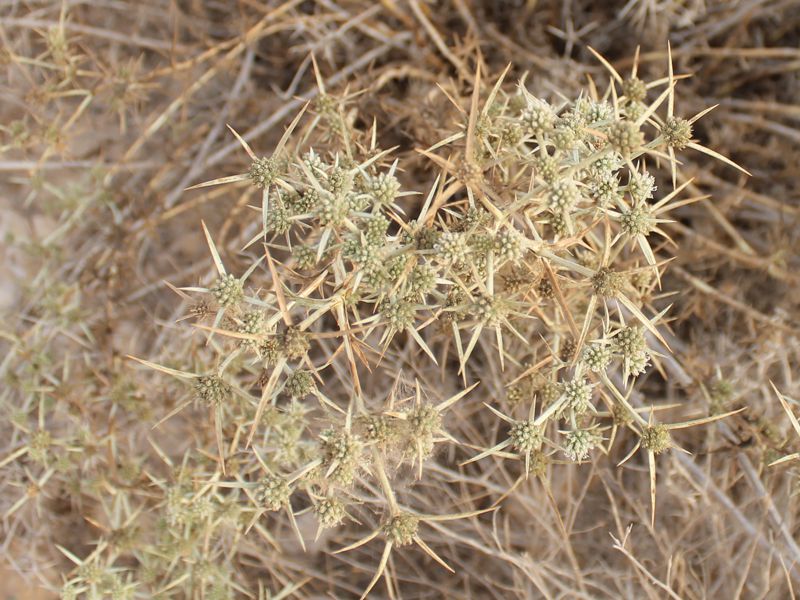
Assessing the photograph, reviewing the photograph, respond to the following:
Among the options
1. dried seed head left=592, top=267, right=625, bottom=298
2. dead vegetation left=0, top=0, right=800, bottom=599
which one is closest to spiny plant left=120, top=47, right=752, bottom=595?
dried seed head left=592, top=267, right=625, bottom=298

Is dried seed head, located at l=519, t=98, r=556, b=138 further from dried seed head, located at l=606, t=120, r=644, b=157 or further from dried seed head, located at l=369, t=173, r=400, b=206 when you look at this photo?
dried seed head, located at l=369, t=173, r=400, b=206

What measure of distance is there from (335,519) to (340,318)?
1.88ft

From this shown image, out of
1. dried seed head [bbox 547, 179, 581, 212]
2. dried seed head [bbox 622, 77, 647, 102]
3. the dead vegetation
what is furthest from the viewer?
the dead vegetation

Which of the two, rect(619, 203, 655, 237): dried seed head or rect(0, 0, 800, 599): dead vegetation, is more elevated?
rect(619, 203, 655, 237): dried seed head

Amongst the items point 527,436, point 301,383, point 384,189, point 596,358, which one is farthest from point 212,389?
point 596,358

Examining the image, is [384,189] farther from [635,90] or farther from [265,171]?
[635,90]

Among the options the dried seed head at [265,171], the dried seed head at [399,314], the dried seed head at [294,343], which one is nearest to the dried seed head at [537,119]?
the dried seed head at [399,314]

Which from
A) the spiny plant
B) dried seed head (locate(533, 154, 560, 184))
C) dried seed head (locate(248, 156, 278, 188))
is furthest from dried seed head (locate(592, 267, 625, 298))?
dried seed head (locate(248, 156, 278, 188))

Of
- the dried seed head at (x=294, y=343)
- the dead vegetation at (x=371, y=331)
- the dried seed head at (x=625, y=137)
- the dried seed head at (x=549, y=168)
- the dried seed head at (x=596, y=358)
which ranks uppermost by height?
the dried seed head at (x=625, y=137)

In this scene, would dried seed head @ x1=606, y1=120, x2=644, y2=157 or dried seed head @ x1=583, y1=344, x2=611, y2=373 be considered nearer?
dried seed head @ x1=606, y1=120, x2=644, y2=157

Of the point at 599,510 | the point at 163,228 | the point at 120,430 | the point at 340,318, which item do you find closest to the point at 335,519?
the point at 340,318

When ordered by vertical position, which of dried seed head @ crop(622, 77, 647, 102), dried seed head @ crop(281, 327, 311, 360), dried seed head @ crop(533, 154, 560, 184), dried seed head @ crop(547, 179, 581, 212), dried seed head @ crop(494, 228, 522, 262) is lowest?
dried seed head @ crop(281, 327, 311, 360)

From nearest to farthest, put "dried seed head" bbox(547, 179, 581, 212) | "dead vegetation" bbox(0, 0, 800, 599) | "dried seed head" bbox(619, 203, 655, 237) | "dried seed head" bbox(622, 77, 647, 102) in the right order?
"dried seed head" bbox(547, 179, 581, 212)
"dried seed head" bbox(619, 203, 655, 237)
"dried seed head" bbox(622, 77, 647, 102)
"dead vegetation" bbox(0, 0, 800, 599)

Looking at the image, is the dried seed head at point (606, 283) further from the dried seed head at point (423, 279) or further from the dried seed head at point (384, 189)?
the dried seed head at point (384, 189)
